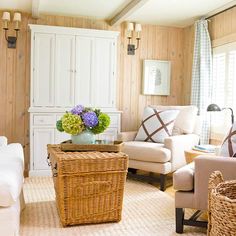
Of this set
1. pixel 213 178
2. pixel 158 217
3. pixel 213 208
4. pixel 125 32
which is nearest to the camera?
pixel 213 208

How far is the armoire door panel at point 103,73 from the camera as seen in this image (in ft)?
15.4

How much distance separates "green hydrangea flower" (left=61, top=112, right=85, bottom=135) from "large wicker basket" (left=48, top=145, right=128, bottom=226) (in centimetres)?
19

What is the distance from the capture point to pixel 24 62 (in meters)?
4.66

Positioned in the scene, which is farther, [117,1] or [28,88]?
[28,88]

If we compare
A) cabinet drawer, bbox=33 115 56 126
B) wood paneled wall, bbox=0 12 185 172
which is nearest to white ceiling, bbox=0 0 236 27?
wood paneled wall, bbox=0 12 185 172

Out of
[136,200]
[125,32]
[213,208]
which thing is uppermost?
[125,32]

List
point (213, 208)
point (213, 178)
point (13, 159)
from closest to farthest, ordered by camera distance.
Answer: point (213, 208) < point (213, 178) < point (13, 159)

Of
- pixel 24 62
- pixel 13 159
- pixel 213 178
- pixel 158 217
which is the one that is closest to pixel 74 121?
pixel 13 159

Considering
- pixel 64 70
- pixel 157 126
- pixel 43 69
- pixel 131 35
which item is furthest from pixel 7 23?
pixel 157 126

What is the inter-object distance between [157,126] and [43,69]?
170cm

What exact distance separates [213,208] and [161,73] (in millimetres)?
3676

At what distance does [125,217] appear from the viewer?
2.93 m

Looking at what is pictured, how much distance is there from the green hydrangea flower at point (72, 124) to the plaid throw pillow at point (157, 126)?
5.60 ft

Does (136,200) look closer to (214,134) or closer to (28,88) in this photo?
Answer: (214,134)
